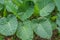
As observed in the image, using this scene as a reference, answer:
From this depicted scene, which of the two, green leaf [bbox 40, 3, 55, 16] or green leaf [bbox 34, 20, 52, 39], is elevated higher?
green leaf [bbox 40, 3, 55, 16]

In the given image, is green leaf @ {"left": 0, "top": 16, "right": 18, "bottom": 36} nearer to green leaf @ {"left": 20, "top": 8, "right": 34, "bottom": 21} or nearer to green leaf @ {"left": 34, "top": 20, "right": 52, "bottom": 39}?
green leaf @ {"left": 20, "top": 8, "right": 34, "bottom": 21}

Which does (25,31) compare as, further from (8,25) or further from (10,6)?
(10,6)

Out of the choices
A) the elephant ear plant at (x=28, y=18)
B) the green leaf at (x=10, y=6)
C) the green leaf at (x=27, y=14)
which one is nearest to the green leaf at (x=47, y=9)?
the elephant ear plant at (x=28, y=18)

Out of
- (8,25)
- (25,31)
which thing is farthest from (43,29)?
(8,25)

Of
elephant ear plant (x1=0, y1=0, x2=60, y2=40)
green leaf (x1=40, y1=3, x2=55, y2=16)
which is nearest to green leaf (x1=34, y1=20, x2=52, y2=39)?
elephant ear plant (x1=0, y1=0, x2=60, y2=40)

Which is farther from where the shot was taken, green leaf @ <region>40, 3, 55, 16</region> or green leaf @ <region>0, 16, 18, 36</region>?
green leaf @ <region>40, 3, 55, 16</region>

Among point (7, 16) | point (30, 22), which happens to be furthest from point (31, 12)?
point (7, 16)
